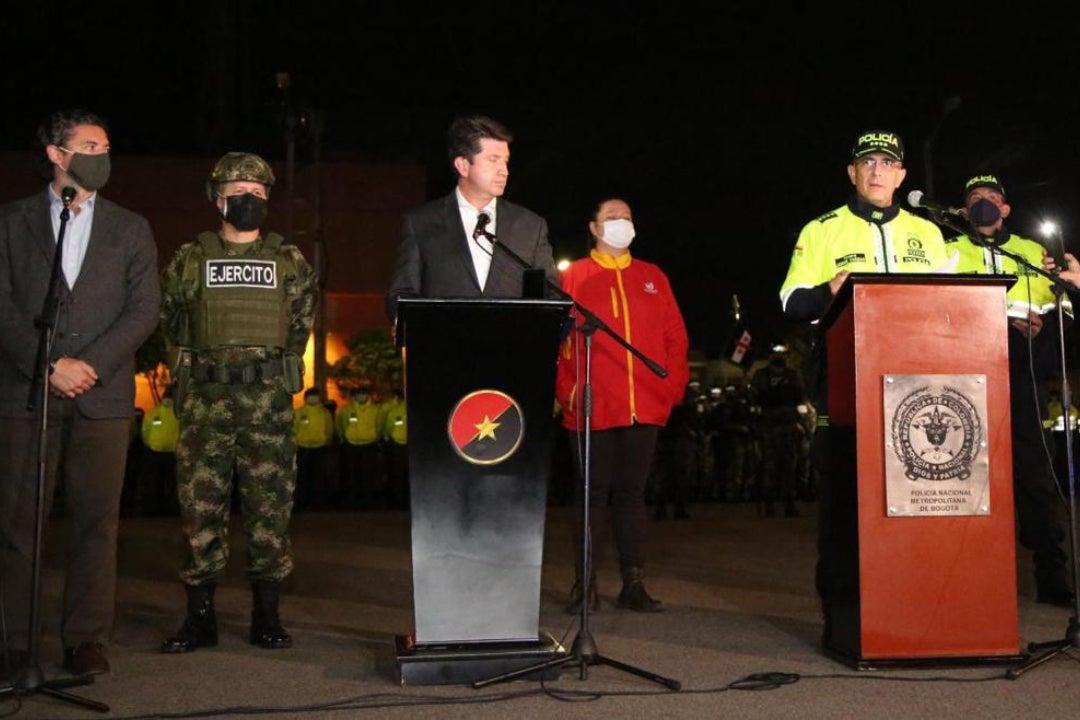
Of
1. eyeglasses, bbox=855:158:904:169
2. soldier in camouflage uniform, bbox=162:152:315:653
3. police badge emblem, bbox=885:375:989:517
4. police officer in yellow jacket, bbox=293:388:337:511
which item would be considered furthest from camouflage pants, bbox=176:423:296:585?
Answer: police officer in yellow jacket, bbox=293:388:337:511

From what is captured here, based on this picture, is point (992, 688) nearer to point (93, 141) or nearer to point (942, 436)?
point (942, 436)

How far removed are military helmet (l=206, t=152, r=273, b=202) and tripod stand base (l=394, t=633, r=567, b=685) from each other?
7.32 feet

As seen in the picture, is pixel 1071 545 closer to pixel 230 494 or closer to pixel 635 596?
pixel 635 596

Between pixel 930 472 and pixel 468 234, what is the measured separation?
204cm

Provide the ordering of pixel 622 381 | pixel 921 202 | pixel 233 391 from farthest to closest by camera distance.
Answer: pixel 622 381 → pixel 233 391 → pixel 921 202

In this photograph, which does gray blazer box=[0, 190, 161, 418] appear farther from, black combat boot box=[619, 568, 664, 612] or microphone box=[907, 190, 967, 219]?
microphone box=[907, 190, 967, 219]

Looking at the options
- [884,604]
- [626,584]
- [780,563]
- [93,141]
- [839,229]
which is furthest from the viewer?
[780,563]

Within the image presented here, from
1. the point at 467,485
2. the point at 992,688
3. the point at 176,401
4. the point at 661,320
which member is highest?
the point at 661,320

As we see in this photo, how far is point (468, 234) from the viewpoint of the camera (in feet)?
16.7

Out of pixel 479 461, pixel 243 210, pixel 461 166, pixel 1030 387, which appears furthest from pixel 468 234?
pixel 1030 387

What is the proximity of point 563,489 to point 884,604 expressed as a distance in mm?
11134

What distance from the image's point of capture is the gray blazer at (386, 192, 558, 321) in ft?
16.5

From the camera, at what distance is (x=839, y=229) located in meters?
5.48

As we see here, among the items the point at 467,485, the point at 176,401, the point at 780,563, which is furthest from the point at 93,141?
the point at 780,563
